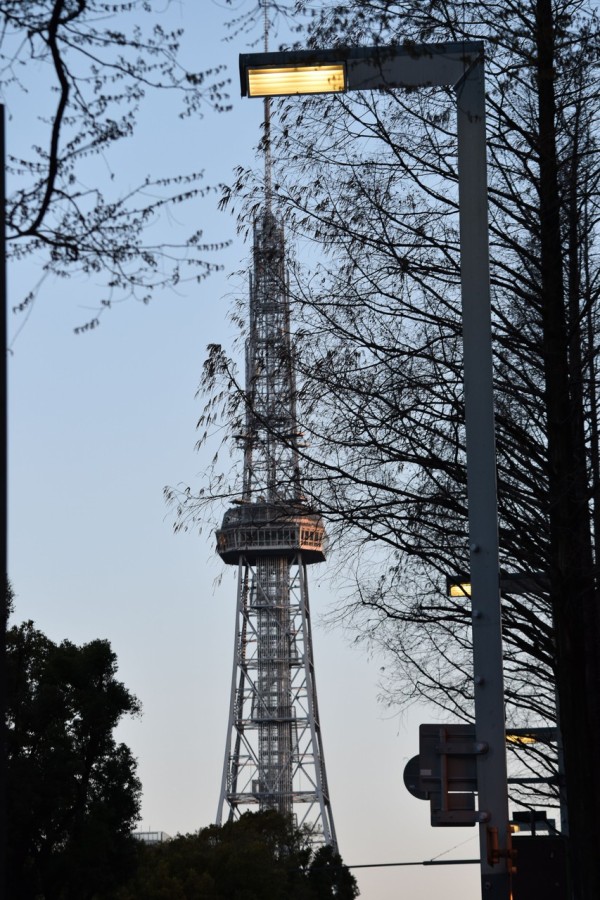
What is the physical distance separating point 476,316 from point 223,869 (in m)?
A: 52.3

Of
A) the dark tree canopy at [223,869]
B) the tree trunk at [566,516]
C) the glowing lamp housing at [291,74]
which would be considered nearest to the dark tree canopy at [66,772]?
the dark tree canopy at [223,869]

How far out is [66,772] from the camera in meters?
36.1

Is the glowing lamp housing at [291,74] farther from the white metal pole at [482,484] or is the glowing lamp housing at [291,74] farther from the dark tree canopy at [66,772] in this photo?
the dark tree canopy at [66,772]

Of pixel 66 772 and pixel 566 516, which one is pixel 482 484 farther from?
pixel 66 772

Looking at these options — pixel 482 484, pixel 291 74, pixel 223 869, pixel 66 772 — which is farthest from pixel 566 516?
pixel 223 869

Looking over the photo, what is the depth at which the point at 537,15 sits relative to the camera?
12.0m

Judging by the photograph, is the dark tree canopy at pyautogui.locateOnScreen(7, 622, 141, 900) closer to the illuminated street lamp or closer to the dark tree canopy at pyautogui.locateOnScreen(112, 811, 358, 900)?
the dark tree canopy at pyautogui.locateOnScreen(112, 811, 358, 900)

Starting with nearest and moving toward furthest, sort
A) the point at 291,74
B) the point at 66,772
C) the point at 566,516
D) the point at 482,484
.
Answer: the point at 482,484 → the point at 291,74 → the point at 566,516 → the point at 66,772

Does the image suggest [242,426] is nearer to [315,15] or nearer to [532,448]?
[532,448]

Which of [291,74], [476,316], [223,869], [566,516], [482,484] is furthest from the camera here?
[223,869]

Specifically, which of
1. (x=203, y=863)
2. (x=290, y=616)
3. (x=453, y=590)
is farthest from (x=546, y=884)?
(x=290, y=616)

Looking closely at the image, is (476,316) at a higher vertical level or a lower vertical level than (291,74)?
lower

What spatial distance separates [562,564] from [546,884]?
9.71 feet

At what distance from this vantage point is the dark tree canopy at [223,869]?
54312mm
